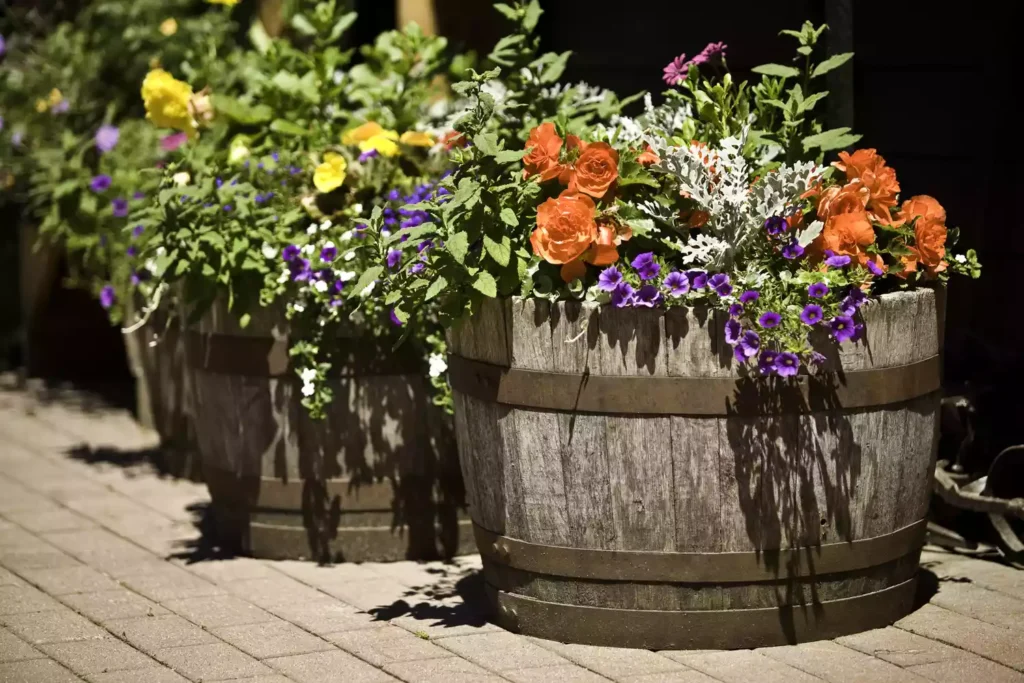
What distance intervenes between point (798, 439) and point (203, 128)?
2.52m

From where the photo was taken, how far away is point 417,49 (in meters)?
5.12

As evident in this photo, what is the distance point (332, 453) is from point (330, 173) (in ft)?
2.80

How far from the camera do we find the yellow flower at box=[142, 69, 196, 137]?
5.05m

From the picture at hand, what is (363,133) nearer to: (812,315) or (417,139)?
(417,139)

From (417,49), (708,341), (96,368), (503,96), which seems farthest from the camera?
(96,368)

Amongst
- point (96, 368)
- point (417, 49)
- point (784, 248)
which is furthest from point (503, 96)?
point (96, 368)

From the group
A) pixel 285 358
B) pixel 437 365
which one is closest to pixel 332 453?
pixel 285 358

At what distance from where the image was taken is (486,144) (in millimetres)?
3820

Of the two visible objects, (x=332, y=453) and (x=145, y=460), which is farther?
(x=145, y=460)

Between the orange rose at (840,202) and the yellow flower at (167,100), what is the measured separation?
7.69ft

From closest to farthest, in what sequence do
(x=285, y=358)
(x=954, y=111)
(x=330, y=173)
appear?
1. (x=285, y=358)
2. (x=330, y=173)
3. (x=954, y=111)

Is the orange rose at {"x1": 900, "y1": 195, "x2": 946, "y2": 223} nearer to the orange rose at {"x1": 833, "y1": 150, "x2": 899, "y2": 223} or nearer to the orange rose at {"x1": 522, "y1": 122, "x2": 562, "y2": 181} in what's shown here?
the orange rose at {"x1": 833, "y1": 150, "x2": 899, "y2": 223}

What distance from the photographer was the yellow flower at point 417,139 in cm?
473

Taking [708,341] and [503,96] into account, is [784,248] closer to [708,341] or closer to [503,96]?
[708,341]
